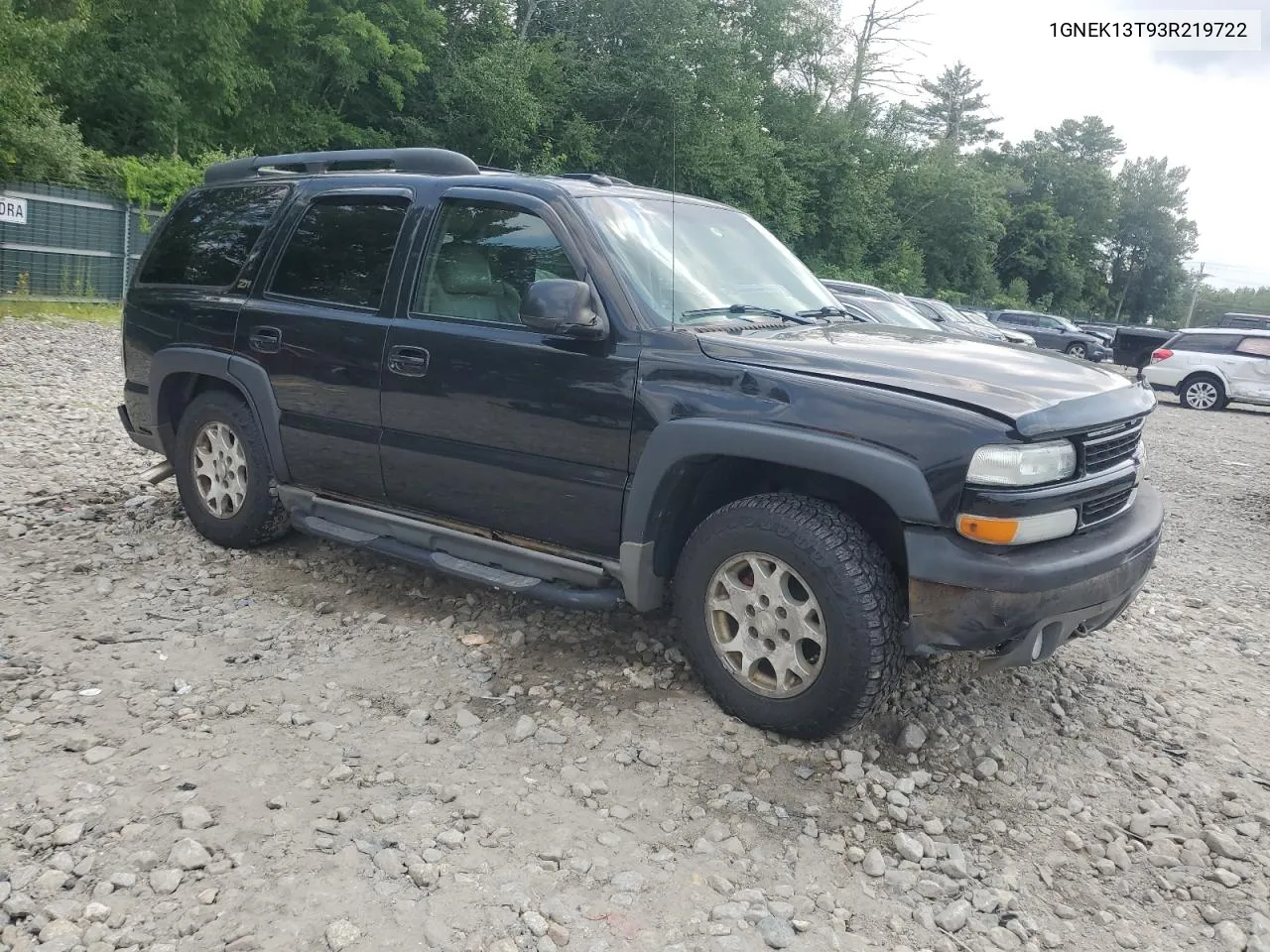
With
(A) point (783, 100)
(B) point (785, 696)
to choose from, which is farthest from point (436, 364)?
(A) point (783, 100)

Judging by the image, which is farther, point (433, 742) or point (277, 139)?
point (277, 139)

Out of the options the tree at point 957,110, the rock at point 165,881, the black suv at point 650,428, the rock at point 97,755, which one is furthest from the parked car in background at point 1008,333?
the tree at point 957,110

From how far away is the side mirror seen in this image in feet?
11.6

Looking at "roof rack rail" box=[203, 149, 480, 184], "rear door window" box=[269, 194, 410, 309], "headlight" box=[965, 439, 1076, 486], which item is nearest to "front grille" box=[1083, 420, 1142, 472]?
"headlight" box=[965, 439, 1076, 486]

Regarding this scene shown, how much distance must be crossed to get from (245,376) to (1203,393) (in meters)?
19.0

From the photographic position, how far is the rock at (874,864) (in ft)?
9.55

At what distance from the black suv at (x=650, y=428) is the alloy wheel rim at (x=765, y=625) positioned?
0.01 metres

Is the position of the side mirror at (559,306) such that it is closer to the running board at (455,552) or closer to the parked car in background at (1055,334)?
the running board at (455,552)

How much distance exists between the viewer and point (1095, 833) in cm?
315

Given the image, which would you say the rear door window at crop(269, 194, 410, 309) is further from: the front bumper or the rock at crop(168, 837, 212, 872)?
the front bumper

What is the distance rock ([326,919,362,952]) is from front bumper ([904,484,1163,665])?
6.02 feet

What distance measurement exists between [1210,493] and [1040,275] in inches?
2393

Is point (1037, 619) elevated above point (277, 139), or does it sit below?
below

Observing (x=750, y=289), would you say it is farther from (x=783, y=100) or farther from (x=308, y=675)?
(x=783, y=100)
